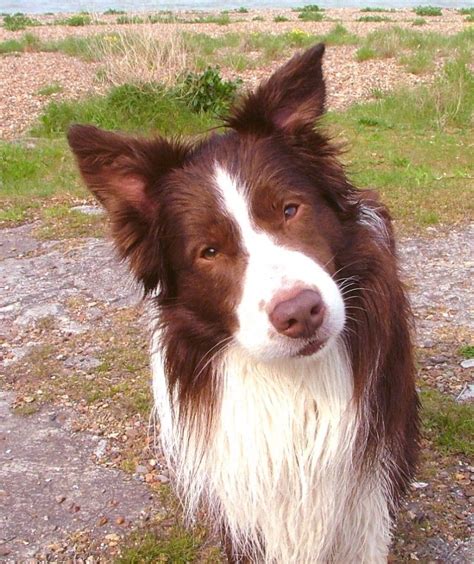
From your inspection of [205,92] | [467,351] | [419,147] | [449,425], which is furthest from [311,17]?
[449,425]

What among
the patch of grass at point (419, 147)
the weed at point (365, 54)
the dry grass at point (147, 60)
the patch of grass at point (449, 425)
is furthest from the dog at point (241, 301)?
the weed at point (365, 54)

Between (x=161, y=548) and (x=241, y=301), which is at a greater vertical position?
(x=241, y=301)

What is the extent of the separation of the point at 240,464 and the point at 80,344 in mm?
2641

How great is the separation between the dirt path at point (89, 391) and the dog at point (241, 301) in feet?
3.05

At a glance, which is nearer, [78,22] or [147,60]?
[147,60]

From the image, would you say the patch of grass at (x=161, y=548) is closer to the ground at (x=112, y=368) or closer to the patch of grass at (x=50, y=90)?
the ground at (x=112, y=368)

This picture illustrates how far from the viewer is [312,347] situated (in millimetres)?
2318

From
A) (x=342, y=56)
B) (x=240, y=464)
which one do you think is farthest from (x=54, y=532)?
(x=342, y=56)

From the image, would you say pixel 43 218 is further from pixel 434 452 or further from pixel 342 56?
pixel 342 56

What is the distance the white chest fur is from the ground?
0.54m

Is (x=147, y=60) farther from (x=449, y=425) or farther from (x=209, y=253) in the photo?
(x=209, y=253)

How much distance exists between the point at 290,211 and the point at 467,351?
264cm

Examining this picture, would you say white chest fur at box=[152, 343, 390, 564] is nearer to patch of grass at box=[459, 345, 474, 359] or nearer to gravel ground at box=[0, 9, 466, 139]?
patch of grass at box=[459, 345, 474, 359]

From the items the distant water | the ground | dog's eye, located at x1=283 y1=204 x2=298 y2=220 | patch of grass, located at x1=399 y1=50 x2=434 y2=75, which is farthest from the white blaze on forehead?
the distant water
